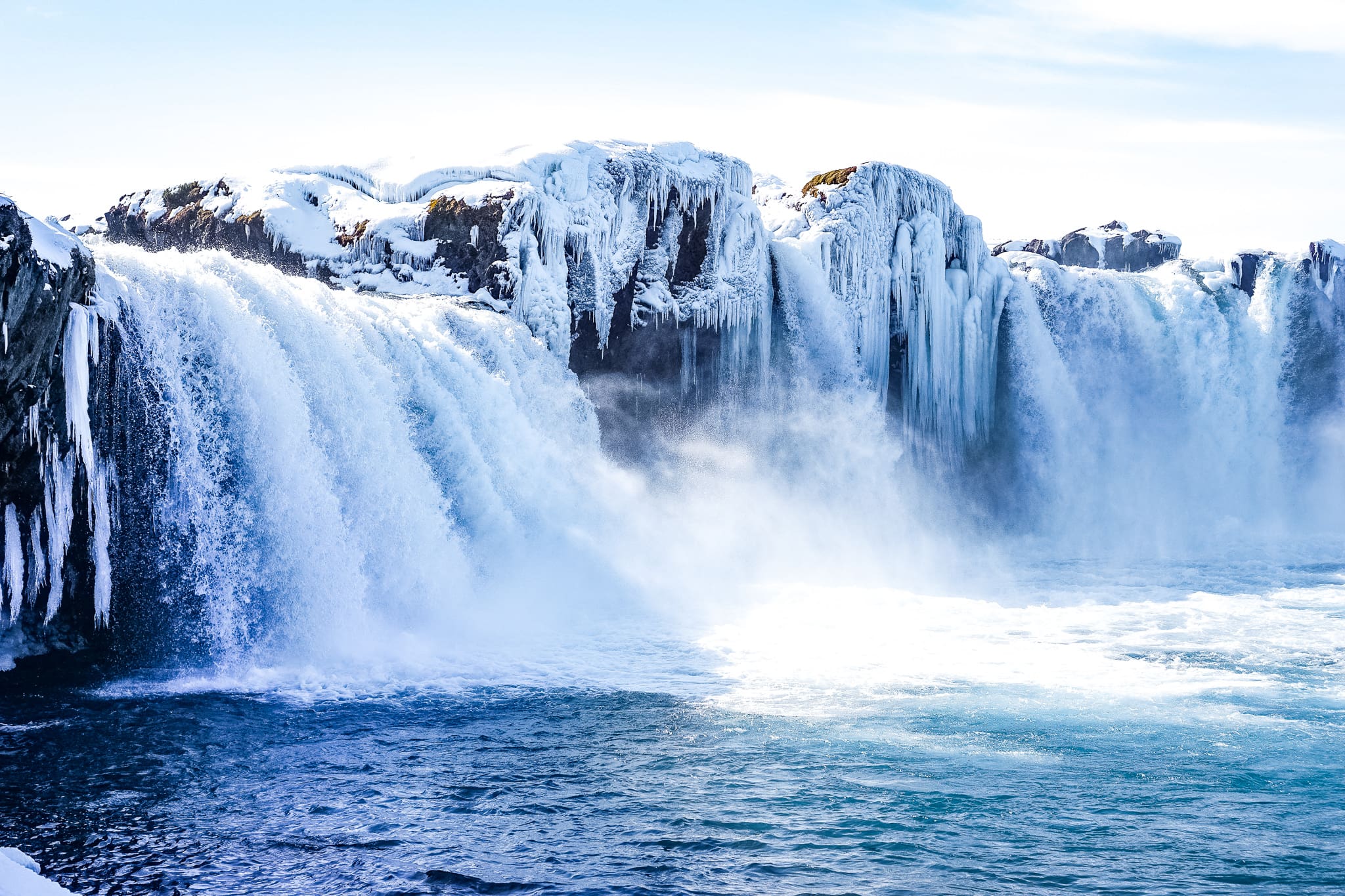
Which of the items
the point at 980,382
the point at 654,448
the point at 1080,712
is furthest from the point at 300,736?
Result: the point at 980,382

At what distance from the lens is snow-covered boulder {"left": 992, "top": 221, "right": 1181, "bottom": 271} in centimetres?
2925

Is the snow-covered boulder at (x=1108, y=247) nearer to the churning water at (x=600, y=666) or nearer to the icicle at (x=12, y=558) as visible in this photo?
the churning water at (x=600, y=666)

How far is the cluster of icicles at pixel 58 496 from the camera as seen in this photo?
8133 millimetres

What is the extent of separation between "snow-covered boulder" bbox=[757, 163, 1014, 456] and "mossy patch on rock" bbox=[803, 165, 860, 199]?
0.03 meters

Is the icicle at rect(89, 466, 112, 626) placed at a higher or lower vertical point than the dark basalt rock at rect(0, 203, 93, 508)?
lower

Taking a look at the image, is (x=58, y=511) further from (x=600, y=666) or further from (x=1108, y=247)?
(x=1108, y=247)

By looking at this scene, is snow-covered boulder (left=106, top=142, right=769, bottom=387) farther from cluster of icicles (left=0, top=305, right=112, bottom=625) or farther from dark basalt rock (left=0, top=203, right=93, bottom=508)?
dark basalt rock (left=0, top=203, right=93, bottom=508)

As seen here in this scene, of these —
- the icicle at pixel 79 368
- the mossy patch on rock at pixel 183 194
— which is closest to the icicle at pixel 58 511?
the icicle at pixel 79 368

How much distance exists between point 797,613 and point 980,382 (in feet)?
33.3

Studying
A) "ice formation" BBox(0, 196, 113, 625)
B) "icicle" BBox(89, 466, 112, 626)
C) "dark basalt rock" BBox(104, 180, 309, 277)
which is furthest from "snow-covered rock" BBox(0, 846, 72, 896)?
"dark basalt rock" BBox(104, 180, 309, 277)

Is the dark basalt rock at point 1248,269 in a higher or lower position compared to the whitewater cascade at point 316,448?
higher

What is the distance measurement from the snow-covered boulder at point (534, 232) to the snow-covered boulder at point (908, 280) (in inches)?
62.1

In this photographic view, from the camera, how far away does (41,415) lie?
802 cm

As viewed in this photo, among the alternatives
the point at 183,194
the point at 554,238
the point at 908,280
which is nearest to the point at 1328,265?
the point at 908,280
